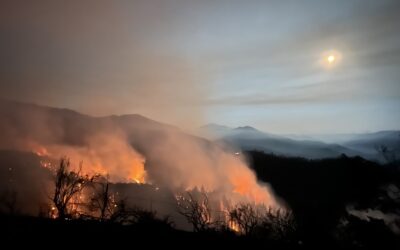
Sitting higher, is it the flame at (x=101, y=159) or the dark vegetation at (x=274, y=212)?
the flame at (x=101, y=159)

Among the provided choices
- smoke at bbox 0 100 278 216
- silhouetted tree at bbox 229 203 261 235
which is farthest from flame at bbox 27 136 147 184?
silhouetted tree at bbox 229 203 261 235

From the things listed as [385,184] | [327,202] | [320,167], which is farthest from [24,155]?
[385,184]

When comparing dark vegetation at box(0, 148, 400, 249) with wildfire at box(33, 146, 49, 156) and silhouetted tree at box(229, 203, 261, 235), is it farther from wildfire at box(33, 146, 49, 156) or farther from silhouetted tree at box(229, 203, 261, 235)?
wildfire at box(33, 146, 49, 156)

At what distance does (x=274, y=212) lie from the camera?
109750 millimetres

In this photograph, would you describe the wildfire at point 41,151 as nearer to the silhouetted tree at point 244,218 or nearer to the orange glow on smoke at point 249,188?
the orange glow on smoke at point 249,188

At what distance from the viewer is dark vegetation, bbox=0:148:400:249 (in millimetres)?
28625

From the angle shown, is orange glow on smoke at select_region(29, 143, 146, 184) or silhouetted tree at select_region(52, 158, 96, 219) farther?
orange glow on smoke at select_region(29, 143, 146, 184)

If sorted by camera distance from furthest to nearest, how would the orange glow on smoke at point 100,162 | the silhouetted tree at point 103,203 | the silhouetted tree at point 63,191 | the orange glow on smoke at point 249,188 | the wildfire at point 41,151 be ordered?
the orange glow on smoke at point 100,162
the wildfire at point 41,151
the orange glow on smoke at point 249,188
the silhouetted tree at point 103,203
the silhouetted tree at point 63,191

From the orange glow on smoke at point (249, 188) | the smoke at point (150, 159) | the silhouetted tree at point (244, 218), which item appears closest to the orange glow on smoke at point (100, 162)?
the smoke at point (150, 159)

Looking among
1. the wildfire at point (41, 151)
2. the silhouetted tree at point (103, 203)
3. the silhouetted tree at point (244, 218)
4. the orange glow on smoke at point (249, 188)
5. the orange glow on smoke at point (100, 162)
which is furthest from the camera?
the orange glow on smoke at point (100, 162)

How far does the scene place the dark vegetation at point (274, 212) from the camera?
2862cm

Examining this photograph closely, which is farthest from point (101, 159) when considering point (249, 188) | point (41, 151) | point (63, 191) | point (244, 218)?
point (244, 218)

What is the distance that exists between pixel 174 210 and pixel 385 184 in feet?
258

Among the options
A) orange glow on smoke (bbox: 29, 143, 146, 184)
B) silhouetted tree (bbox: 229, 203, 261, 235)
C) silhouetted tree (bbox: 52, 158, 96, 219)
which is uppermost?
orange glow on smoke (bbox: 29, 143, 146, 184)
